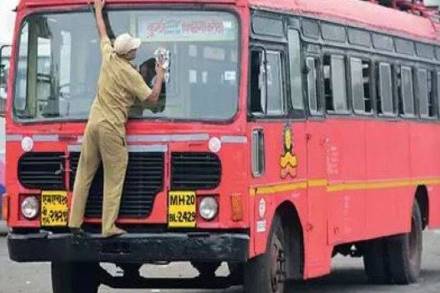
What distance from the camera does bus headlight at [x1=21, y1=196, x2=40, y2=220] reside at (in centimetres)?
1288

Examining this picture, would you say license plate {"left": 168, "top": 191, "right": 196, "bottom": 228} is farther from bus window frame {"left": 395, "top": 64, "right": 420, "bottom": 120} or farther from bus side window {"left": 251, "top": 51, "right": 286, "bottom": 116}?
bus window frame {"left": 395, "top": 64, "right": 420, "bottom": 120}

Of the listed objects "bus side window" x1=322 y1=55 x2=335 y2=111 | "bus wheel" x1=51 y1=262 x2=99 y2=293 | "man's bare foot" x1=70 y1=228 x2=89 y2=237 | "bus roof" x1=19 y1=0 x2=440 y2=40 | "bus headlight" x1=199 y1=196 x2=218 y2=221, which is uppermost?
"bus roof" x1=19 y1=0 x2=440 y2=40

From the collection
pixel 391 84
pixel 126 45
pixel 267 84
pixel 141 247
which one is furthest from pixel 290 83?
pixel 391 84

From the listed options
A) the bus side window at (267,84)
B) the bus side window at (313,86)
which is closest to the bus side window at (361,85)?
the bus side window at (313,86)

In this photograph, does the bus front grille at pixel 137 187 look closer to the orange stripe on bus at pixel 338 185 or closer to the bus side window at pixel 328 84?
the orange stripe on bus at pixel 338 185

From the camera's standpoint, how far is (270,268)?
13211mm

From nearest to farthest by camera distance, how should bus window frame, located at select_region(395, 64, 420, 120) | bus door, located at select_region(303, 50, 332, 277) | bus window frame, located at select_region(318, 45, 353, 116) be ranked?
bus door, located at select_region(303, 50, 332, 277) → bus window frame, located at select_region(318, 45, 353, 116) → bus window frame, located at select_region(395, 64, 420, 120)

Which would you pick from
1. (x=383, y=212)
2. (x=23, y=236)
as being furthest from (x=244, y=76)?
(x=383, y=212)

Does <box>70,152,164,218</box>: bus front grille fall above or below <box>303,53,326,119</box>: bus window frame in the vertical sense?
below

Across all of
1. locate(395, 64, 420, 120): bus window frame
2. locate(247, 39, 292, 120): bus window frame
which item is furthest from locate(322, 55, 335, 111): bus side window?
locate(395, 64, 420, 120): bus window frame

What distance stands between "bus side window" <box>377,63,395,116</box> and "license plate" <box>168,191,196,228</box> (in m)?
4.94

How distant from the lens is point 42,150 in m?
12.9

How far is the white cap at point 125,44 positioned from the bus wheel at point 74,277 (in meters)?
2.06

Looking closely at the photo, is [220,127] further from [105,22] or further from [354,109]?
[354,109]
